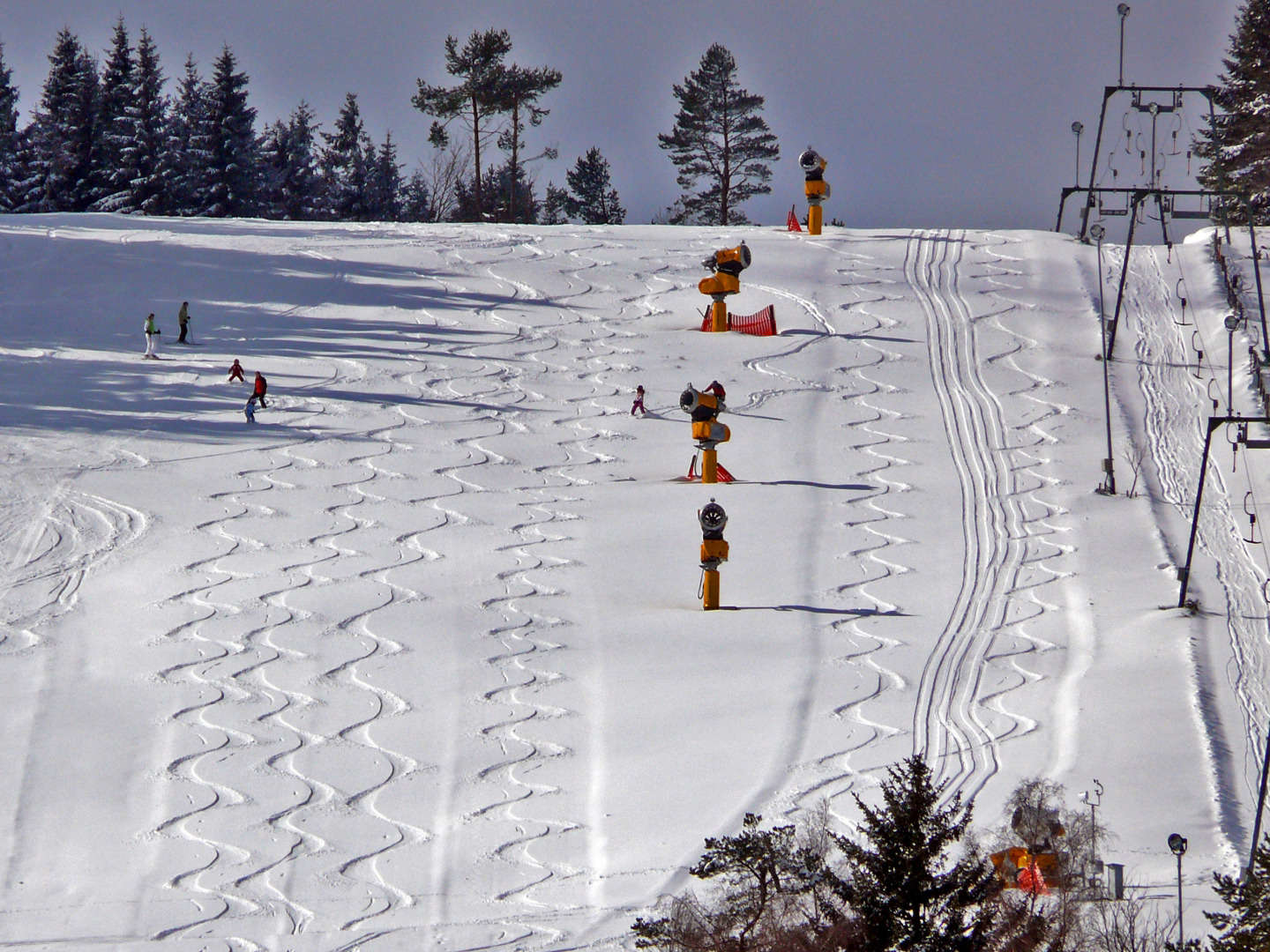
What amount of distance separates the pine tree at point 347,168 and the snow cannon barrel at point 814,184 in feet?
84.2

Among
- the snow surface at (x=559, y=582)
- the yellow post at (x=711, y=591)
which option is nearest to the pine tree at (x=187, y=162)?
the snow surface at (x=559, y=582)

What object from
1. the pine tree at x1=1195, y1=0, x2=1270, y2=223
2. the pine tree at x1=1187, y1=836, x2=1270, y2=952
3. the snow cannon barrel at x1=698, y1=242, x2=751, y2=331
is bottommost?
the pine tree at x1=1187, y1=836, x2=1270, y2=952

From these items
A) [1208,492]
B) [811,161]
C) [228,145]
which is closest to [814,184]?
[811,161]

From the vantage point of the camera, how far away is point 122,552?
21.5m

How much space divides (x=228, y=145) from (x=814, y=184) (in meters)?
27.0

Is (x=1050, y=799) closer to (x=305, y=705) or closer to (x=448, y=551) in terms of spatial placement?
(x=305, y=705)

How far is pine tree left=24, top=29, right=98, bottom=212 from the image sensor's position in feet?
178

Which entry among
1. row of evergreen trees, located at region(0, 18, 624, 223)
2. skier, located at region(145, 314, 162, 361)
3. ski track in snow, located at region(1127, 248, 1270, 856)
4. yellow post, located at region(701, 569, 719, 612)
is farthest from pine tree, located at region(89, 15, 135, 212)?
yellow post, located at region(701, 569, 719, 612)

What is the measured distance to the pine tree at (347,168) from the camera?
59.4 metres

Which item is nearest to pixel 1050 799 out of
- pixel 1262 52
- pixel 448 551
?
pixel 448 551

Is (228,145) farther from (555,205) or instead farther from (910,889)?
(910,889)

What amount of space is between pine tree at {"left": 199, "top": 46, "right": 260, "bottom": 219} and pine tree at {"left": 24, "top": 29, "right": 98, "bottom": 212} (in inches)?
163

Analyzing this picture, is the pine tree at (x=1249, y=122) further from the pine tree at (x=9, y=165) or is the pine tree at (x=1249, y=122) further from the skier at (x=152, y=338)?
the pine tree at (x=9, y=165)

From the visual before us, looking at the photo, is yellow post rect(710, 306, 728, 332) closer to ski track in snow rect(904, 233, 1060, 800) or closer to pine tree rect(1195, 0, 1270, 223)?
ski track in snow rect(904, 233, 1060, 800)
